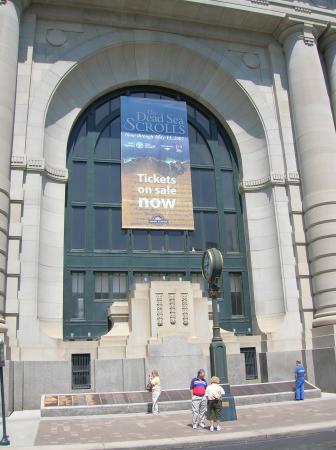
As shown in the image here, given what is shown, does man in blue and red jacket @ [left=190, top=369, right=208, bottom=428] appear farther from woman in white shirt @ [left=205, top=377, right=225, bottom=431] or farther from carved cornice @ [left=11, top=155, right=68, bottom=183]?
carved cornice @ [left=11, top=155, right=68, bottom=183]

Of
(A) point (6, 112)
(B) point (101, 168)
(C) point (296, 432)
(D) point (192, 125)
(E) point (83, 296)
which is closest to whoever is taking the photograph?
(C) point (296, 432)

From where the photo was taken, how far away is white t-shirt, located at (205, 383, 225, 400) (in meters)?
13.0

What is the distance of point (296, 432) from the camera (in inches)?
464

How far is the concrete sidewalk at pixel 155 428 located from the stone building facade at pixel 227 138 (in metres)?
4.95

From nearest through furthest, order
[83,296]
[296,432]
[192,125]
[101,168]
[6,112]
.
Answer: [296,432], [6,112], [83,296], [101,168], [192,125]

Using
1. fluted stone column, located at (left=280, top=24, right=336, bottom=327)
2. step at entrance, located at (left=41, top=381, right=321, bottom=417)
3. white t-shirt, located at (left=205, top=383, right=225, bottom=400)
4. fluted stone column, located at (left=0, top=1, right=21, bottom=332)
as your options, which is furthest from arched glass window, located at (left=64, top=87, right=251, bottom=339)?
white t-shirt, located at (left=205, top=383, right=225, bottom=400)

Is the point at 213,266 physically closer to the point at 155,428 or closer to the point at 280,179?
the point at 155,428

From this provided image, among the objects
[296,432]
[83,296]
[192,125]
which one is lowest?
[296,432]

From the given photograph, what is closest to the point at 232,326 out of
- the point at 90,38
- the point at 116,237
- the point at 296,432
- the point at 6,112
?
the point at 116,237

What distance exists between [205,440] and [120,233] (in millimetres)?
15721

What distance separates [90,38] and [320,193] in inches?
597

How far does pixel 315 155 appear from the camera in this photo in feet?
83.5

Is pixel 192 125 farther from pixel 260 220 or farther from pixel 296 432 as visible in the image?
pixel 296 432

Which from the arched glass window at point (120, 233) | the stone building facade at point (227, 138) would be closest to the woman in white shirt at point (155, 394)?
the stone building facade at point (227, 138)
